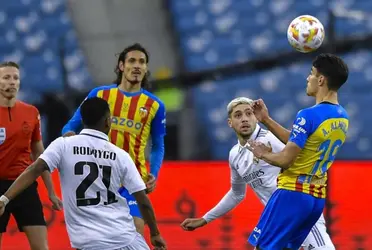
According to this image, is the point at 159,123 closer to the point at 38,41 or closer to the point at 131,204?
the point at 131,204

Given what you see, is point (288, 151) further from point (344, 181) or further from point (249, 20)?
point (249, 20)

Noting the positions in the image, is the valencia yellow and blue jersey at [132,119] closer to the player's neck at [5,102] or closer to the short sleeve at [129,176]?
the player's neck at [5,102]

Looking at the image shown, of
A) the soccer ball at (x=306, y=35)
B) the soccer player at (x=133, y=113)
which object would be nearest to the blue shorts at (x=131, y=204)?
the soccer player at (x=133, y=113)

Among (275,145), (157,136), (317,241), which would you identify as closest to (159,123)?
(157,136)

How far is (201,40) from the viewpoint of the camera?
17.3m

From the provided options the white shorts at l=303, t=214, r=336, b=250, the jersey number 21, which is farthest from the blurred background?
the jersey number 21

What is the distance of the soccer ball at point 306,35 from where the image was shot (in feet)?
23.8

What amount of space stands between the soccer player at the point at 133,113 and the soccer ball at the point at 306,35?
131 cm

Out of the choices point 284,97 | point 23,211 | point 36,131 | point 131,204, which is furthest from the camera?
point 284,97

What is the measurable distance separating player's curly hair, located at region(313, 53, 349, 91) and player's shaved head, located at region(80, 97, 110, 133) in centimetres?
167

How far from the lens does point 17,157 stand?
7.77 meters

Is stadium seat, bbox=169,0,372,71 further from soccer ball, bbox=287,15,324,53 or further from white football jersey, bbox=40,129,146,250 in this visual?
white football jersey, bbox=40,129,146,250

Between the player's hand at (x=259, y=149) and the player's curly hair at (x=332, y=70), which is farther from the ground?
the player's curly hair at (x=332, y=70)

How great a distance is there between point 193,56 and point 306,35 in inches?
394
